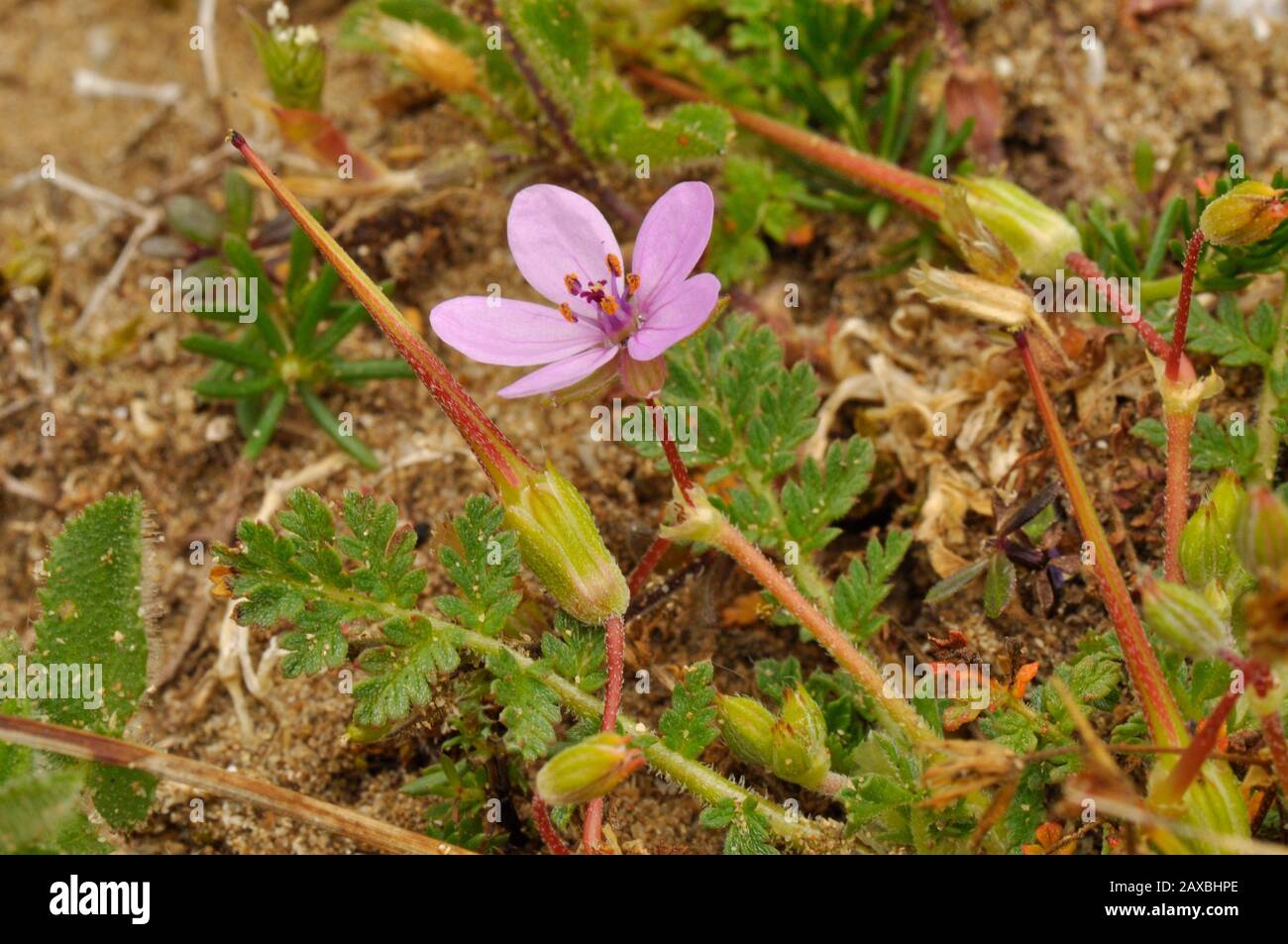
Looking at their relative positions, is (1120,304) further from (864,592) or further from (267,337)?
(267,337)

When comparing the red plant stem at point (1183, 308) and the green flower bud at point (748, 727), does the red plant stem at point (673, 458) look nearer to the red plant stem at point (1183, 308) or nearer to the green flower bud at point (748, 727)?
the green flower bud at point (748, 727)

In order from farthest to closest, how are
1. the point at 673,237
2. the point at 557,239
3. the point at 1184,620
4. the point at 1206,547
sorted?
the point at 557,239, the point at 673,237, the point at 1206,547, the point at 1184,620

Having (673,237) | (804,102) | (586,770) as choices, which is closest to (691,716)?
(586,770)

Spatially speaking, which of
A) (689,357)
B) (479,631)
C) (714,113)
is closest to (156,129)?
(714,113)

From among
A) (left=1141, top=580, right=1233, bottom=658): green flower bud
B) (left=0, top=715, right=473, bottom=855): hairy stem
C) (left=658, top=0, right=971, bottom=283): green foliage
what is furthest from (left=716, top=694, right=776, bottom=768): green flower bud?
(left=658, top=0, right=971, bottom=283): green foliage

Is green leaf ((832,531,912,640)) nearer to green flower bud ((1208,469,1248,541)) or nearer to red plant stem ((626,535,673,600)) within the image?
red plant stem ((626,535,673,600))
